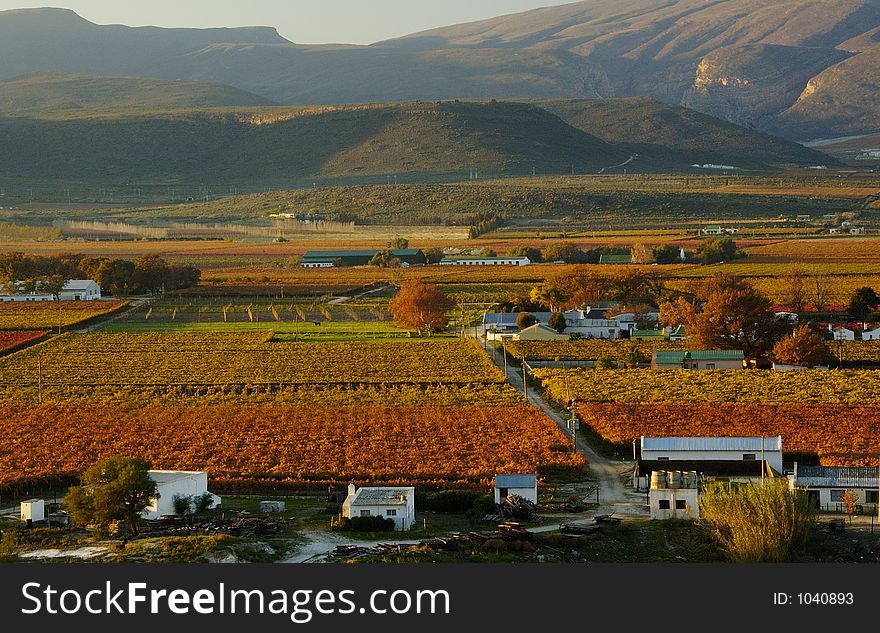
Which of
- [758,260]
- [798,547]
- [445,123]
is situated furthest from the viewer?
[445,123]

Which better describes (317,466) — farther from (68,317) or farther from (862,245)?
(862,245)

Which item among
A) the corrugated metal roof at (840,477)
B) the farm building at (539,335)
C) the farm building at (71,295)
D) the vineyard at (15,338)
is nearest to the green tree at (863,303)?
the farm building at (539,335)

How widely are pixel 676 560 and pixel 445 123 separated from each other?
15927 centimetres

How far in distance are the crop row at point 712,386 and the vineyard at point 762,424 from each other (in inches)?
49.3

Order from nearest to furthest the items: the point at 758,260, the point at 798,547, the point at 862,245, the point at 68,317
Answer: the point at 798,547 < the point at 68,317 < the point at 758,260 < the point at 862,245

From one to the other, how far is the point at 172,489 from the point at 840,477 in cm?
1155

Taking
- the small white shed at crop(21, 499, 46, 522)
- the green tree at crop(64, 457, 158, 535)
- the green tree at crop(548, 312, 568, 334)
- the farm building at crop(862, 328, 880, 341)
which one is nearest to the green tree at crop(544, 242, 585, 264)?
the green tree at crop(548, 312, 568, 334)

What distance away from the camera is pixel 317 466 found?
93.5ft

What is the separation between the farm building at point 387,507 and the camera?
76.9ft

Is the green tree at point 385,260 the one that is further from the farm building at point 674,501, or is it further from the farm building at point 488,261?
the farm building at point 674,501

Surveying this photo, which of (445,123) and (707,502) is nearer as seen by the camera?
(707,502)

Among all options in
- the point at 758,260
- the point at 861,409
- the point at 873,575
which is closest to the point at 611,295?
the point at 758,260

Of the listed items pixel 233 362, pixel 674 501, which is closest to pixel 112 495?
pixel 674 501

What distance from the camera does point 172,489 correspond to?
2484 cm
